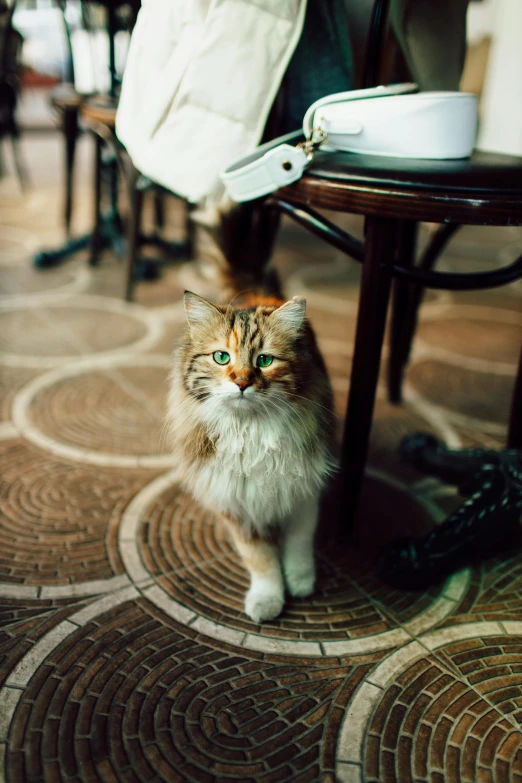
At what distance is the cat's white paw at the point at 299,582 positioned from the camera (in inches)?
49.0

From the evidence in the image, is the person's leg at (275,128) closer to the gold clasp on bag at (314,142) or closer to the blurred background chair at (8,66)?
the gold clasp on bag at (314,142)

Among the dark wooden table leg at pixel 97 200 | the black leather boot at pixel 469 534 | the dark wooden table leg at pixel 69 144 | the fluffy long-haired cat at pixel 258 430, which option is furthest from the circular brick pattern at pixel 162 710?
the dark wooden table leg at pixel 69 144

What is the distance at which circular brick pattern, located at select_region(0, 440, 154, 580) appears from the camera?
1287mm

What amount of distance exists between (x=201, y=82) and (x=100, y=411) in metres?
1.06

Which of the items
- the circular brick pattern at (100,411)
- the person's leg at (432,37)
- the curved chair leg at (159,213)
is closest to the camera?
the person's leg at (432,37)

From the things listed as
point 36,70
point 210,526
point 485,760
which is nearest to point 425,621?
point 485,760

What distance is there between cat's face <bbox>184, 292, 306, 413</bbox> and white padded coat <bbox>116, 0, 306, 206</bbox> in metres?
0.37

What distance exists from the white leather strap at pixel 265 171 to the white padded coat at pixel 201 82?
12 cm

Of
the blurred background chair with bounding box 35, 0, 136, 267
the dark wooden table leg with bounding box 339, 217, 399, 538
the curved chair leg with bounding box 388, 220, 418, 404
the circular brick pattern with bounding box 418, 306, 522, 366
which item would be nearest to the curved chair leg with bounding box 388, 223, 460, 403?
the curved chair leg with bounding box 388, 220, 418, 404

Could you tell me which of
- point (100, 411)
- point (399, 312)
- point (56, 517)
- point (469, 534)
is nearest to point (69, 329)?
point (100, 411)

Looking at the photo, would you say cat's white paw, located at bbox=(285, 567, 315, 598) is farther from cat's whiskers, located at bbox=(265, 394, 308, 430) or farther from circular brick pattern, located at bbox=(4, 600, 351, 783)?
cat's whiskers, located at bbox=(265, 394, 308, 430)

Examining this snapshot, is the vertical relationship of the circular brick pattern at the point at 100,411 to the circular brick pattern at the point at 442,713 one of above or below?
above

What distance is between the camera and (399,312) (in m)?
1.91

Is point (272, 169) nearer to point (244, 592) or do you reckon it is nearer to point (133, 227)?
point (244, 592)
